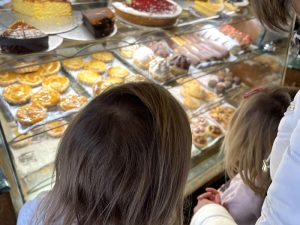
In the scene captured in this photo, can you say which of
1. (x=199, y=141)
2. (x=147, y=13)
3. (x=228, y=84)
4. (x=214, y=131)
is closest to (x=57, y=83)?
(x=147, y=13)

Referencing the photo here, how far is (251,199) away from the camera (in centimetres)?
149

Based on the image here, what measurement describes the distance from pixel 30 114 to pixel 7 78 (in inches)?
10.6

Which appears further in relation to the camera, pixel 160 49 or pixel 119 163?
pixel 160 49

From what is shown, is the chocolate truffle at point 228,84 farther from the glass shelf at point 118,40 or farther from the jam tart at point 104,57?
the jam tart at point 104,57

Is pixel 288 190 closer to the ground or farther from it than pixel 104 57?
farther from it

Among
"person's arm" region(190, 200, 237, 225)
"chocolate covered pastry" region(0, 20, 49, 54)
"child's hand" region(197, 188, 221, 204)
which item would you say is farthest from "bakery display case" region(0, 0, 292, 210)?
"person's arm" region(190, 200, 237, 225)

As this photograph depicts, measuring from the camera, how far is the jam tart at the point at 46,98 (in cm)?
151

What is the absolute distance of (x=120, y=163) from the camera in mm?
876

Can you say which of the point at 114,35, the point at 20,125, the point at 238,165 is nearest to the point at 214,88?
the point at 238,165

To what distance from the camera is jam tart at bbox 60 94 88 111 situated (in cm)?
152

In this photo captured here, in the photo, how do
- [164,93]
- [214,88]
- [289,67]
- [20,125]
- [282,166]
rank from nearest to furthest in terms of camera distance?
1. [282,166]
2. [164,93]
3. [20,125]
4. [214,88]
5. [289,67]

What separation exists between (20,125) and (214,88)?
132cm

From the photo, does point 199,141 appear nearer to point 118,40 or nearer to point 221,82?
point 221,82

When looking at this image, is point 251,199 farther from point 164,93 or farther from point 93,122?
point 93,122
